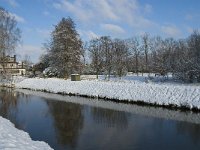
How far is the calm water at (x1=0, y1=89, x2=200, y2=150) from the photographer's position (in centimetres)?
1411

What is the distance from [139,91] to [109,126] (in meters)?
9.79

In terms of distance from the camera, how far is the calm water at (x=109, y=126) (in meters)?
14.1

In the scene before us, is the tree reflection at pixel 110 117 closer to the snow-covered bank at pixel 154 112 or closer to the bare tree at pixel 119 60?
the snow-covered bank at pixel 154 112

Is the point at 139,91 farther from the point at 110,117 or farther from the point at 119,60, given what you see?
the point at 119,60

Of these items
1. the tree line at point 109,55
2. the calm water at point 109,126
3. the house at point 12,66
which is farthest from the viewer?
the house at point 12,66

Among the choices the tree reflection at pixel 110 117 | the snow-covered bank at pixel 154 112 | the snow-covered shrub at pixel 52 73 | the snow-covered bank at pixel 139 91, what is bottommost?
the tree reflection at pixel 110 117

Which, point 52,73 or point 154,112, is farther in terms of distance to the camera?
point 52,73

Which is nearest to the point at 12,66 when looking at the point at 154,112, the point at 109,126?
the point at 154,112

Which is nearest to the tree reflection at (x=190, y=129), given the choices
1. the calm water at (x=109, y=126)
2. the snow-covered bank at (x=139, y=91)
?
the calm water at (x=109, y=126)

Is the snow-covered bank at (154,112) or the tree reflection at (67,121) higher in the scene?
the snow-covered bank at (154,112)

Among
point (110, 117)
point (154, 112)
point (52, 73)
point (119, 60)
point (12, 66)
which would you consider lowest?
point (110, 117)

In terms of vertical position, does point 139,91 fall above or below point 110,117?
above

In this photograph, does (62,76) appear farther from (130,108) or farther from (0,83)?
(130,108)

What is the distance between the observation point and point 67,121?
66.0 feet
